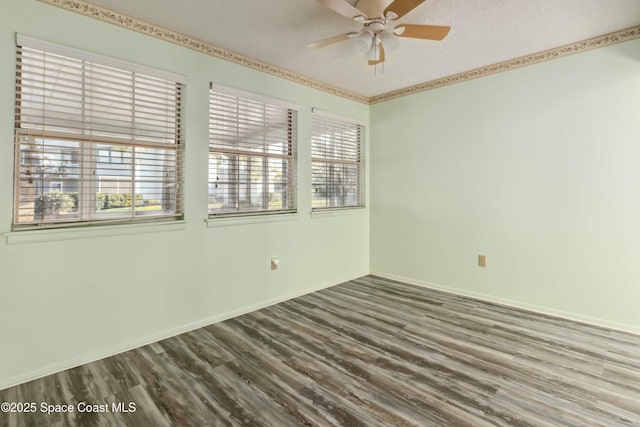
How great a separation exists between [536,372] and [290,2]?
3035 millimetres

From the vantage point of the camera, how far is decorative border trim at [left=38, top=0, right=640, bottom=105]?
2.34 meters

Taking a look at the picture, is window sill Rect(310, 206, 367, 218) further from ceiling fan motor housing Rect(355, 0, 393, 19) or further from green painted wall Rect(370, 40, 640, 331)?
ceiling fan motor housing Rect(355, 0, 393, 19)

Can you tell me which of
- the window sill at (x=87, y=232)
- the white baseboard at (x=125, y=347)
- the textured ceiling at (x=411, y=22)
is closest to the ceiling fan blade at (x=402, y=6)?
the textured ceiling at (x=411, y=22)

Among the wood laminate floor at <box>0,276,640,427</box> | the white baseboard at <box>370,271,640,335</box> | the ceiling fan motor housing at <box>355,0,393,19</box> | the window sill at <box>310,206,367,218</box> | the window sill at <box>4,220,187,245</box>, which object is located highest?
the ceiling fan motor housing at <box>355,0,393,19</box>

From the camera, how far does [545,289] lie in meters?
3.21

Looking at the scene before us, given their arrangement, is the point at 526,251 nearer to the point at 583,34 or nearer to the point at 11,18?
the point at 583,34

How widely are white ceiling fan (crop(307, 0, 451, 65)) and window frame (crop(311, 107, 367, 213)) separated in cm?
138

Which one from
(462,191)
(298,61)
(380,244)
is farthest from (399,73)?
(380,244)

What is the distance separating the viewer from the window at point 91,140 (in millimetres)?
2115

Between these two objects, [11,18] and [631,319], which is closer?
[11,18]

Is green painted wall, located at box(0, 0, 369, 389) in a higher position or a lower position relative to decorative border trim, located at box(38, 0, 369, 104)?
lower

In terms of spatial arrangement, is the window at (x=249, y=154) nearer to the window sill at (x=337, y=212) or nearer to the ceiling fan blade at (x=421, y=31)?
the window sill at (x=337, y=212)

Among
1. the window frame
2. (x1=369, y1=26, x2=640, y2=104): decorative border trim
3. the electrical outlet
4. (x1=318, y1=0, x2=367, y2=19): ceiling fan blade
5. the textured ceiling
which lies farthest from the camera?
the window frame

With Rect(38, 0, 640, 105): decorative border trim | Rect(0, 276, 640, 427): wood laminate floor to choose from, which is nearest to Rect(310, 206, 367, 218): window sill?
Rect(0, 276, 640, 427): wood laminate floor
